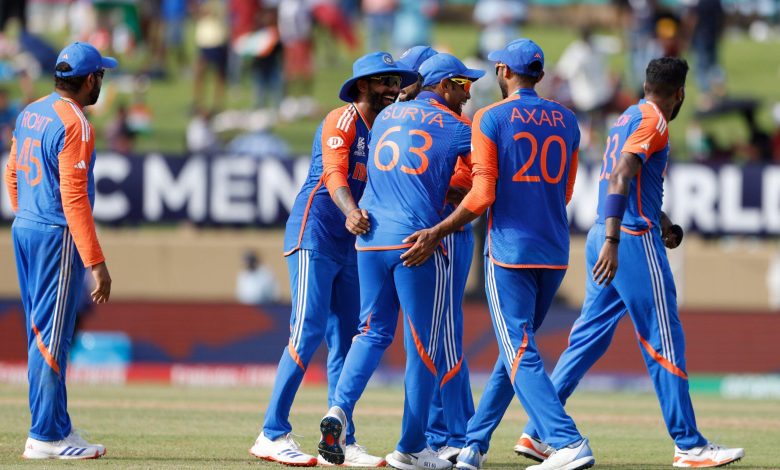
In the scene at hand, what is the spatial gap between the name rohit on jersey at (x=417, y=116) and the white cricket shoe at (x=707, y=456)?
8.34 ft

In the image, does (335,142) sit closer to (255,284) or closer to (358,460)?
(358,460)

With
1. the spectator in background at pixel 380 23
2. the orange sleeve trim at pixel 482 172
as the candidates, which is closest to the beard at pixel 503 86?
the orange sleeve trim at pixel 482 172

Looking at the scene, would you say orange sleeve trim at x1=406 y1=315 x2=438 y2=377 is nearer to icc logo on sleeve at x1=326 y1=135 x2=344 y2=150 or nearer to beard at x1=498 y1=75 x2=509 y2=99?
icc logo on sleeve at x1=326 y1=135 x2=344 y2=150

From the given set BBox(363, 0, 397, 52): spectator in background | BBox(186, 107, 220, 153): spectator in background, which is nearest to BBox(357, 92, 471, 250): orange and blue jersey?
BBox(186, 107, 220, 153): spectator in background

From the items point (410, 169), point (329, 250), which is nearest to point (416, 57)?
point (410, 169)

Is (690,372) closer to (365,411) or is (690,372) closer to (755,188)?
(755,188)

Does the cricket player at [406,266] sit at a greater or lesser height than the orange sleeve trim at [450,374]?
greater

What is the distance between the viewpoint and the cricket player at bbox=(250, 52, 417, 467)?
8750 millimetres

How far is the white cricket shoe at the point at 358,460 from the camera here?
8.69m

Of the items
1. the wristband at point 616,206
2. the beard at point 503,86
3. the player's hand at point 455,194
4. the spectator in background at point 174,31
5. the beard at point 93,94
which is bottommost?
the wristband at point 616,206

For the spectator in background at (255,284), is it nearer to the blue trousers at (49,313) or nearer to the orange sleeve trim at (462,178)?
the blue trousers at (49,313)

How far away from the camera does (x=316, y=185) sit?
9039mm

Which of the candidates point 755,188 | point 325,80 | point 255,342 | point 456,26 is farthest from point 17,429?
point 456,26

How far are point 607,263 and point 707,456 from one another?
140 cm
